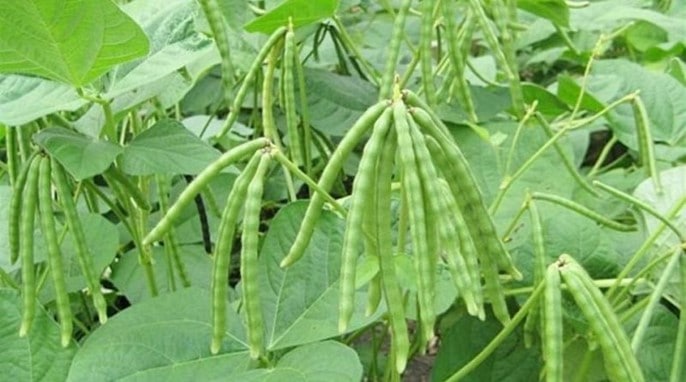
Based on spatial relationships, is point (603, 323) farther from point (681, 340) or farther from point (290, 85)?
point (290, 85)

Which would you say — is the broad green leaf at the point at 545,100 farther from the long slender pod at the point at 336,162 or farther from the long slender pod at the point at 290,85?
the long slender pod at the point at 336,162

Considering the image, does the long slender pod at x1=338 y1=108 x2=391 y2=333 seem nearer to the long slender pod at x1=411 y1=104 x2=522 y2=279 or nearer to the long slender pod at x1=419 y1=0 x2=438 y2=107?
the long slender pod at x1=411 y1=104 x2=522 y2=279

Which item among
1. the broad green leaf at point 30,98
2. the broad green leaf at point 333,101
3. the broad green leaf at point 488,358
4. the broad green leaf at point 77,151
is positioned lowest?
the broad green leaf at point 488,358

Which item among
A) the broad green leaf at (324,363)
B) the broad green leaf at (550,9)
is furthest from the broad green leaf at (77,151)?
the broad green leaf at (550,9)

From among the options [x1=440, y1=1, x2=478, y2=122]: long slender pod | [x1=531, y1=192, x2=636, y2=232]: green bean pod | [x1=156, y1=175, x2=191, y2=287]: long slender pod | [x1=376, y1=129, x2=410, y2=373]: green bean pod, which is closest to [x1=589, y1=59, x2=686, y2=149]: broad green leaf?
[x1=531, y1=192, x2=636, y2=232]: green bean pod

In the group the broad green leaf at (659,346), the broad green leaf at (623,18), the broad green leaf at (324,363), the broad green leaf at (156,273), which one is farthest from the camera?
the broad green leaf at (623,18)

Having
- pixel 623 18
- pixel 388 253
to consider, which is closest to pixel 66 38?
pixel 388 253
